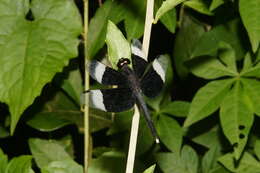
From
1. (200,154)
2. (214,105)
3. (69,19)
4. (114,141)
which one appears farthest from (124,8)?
(200,154)

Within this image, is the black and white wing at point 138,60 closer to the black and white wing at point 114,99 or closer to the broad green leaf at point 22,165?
the black and white wing at point 114,99

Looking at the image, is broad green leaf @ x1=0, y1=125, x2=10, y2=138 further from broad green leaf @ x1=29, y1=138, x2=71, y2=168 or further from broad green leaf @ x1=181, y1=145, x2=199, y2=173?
broad green leaf @ x1=181, y1=145, x2=199, y2=173

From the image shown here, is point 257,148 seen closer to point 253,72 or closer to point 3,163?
point 253,72

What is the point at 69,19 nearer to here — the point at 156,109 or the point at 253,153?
the point at 156,109

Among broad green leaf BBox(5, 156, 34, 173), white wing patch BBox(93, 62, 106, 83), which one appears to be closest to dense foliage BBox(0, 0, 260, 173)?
broad green leaf BBox(5, 156, 34, 173)

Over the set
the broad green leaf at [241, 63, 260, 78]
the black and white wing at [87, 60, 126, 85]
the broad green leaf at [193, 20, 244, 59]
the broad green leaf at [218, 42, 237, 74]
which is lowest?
the broad green leaf at [241, 63, 260, 78]

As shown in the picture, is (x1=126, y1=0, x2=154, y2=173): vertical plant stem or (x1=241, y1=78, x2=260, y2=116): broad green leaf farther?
(x1=241, y1=78, x2=260, y2=116): broad green leaf
